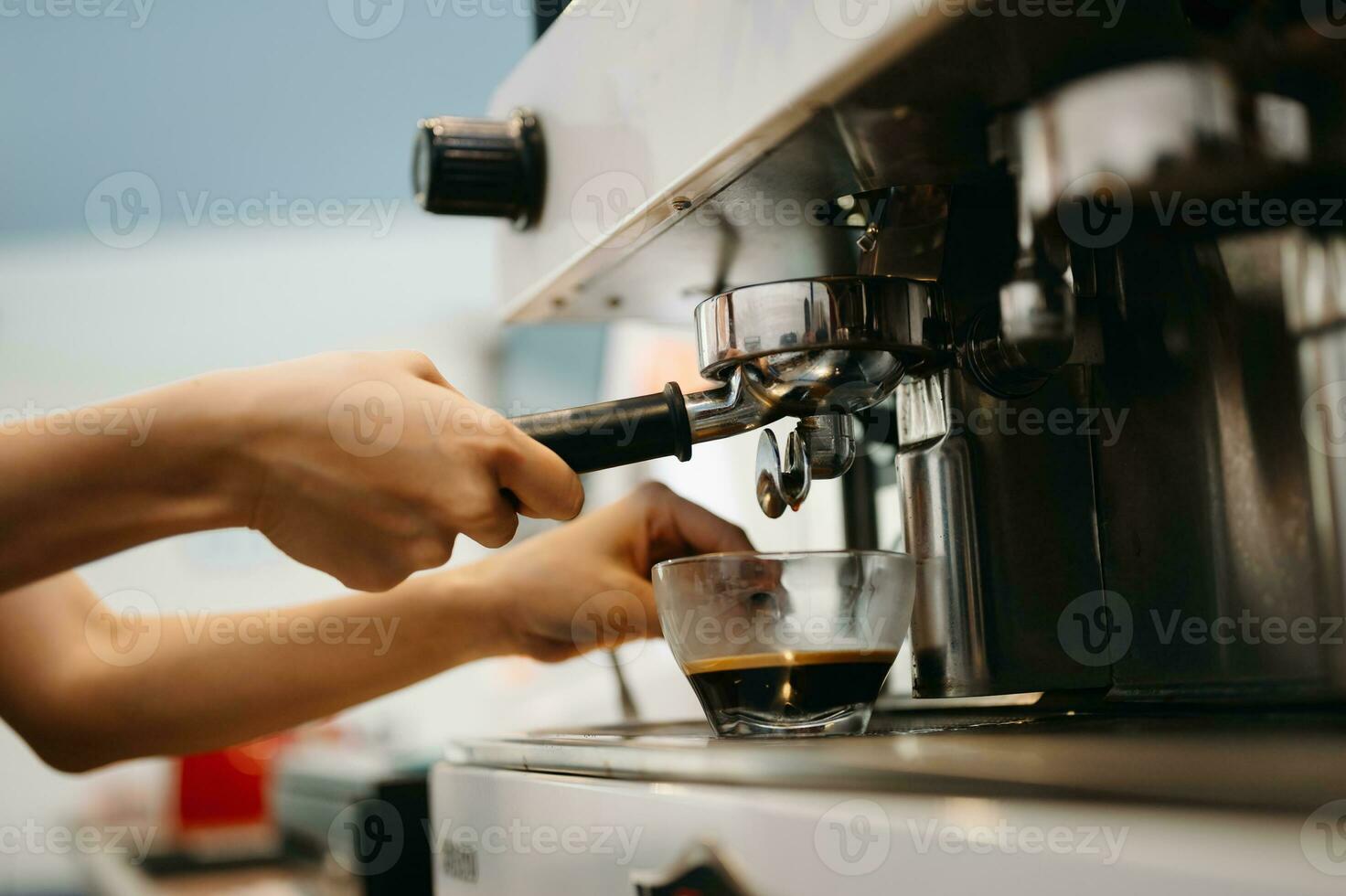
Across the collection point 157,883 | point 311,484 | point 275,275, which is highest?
point 275,275

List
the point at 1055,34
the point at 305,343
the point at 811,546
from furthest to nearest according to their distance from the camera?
the point at 305,343 → the point at 811,546 → the point at 1055,34

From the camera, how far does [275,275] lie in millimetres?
2613

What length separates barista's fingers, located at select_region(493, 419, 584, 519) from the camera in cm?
41

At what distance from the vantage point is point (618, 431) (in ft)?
1.38

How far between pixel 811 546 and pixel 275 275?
2215mm

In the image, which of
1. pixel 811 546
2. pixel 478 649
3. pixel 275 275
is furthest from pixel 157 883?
pixel 275 275

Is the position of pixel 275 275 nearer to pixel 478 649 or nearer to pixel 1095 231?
pixel 478 649
